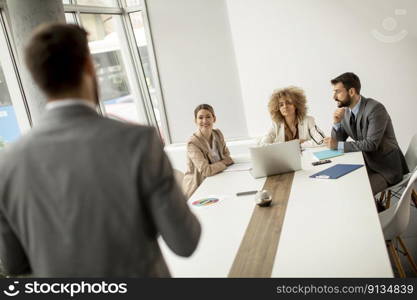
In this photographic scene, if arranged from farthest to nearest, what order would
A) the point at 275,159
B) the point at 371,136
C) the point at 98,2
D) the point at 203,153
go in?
the point at 98,2 → the point at 203,153 → the point at 371,136 → the point at 275,159

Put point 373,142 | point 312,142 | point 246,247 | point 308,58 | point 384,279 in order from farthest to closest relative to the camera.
→ point 308,58
point 312,142
point 373,142
point 246,247
point 384,279

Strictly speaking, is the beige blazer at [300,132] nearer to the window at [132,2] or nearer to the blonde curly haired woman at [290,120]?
the blonde curly haired woman at [290,120]

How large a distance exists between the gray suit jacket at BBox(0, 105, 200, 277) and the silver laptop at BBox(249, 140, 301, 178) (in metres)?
2.32

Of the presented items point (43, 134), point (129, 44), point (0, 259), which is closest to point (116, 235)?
point (43, 134)

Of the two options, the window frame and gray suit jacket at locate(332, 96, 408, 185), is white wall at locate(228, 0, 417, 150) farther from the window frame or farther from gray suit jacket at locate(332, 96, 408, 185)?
the window frame

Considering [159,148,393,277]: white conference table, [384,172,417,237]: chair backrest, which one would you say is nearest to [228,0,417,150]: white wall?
[159,148,393,277]: white conference table

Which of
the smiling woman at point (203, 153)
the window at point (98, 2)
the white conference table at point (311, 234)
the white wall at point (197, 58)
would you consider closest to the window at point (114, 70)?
the window at point (98, 2)

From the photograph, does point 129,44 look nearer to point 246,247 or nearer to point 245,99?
point 245,99

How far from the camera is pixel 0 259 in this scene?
1.43 m

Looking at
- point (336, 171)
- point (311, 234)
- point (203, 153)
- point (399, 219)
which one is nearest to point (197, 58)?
point (203, 153)

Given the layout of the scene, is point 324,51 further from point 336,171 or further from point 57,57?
point 57,57

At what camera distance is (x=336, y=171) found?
338cm

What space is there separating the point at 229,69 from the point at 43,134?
17.6 ft

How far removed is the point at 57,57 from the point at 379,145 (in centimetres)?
342
